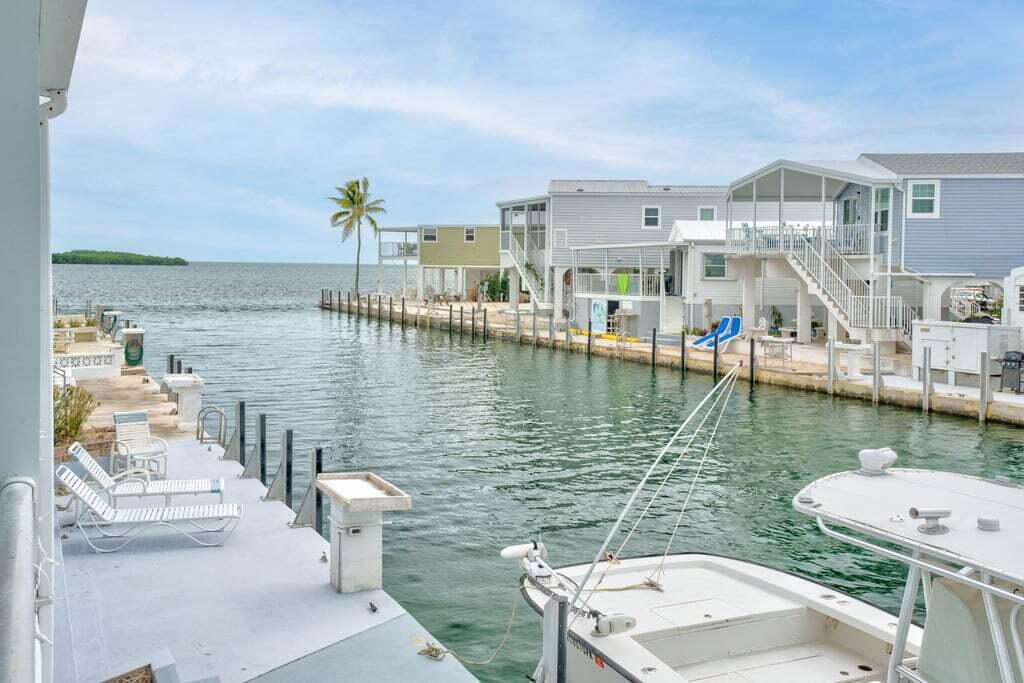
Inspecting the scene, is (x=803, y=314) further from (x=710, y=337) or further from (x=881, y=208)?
(x=881, y=208)

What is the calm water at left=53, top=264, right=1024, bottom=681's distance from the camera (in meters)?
11.7

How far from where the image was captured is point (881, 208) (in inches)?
1216

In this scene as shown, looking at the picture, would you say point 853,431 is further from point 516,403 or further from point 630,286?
point 630,286

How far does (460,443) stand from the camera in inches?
807

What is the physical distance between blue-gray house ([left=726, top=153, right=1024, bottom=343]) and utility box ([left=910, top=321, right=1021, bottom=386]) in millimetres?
4042

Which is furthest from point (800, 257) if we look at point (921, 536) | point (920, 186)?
point (921, 536)

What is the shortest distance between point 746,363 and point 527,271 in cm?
2317

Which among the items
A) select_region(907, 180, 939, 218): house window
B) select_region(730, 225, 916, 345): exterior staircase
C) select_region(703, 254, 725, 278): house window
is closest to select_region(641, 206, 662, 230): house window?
select_region(703, 254, 725, 278): house window

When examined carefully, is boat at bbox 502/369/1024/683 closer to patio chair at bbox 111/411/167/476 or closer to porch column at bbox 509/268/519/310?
patio chair at bbox 111/411/167/476

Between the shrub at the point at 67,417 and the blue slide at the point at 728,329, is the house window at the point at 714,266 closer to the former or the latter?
the blue slide at the point at 728,329

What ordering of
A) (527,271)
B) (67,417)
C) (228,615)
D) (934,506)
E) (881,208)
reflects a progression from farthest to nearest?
(527,271) → (881,208) → (67,417) → (228,615) → (934,506)

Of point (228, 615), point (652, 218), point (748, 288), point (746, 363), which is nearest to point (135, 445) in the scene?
point (228, 615)

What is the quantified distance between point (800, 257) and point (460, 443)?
16.3 meters

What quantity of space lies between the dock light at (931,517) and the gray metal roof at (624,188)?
45215 millimetres
